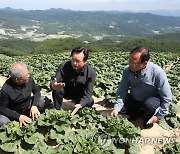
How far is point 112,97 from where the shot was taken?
7434mm

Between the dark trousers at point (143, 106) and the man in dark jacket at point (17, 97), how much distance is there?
6.83 feet

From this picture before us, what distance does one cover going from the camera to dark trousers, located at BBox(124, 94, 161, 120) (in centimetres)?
545

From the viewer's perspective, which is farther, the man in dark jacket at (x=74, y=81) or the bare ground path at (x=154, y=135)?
the man in dark jacket at (x=74, y=81)

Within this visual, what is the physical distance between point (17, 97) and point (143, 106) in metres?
2.62

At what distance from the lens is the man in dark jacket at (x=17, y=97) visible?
4.82 m

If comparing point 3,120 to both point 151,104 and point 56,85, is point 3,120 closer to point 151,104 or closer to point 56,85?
point 56,85

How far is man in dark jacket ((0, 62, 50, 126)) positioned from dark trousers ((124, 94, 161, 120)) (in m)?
2.08

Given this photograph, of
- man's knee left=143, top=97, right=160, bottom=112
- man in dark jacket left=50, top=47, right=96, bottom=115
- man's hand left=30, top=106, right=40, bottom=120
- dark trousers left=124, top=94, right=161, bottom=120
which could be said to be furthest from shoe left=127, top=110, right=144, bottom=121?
man's hand left=30, top=106, right=40, bottom=120

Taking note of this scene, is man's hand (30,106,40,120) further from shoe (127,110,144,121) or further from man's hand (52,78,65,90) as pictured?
shoe (127,110,144,121)

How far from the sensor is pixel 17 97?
5.13 m

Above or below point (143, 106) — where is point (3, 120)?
below

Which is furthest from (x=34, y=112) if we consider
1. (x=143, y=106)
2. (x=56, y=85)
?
(x=143, y=106)

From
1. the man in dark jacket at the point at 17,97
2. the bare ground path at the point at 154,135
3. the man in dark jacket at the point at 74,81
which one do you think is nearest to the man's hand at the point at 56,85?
the man in dark jacket at the point at 74,81

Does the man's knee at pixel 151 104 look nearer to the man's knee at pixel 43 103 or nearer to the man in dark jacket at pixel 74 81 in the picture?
the man in dark jacket at pixel 74 81
